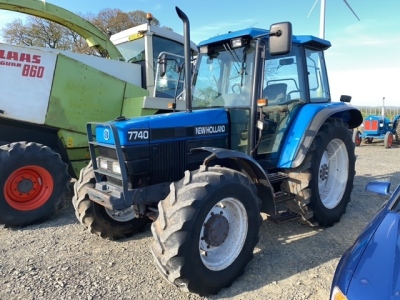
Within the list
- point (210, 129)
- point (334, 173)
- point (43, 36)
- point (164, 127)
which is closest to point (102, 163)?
point (164, 127)

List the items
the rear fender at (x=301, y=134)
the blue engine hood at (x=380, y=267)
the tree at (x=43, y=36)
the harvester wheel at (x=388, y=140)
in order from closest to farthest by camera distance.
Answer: the blue engine hood at (x=380, y=267) < the rear fender at (x=301, y=134) < the harvester wheel at (x=388, y=140) < the tree at (x=43, y=36)

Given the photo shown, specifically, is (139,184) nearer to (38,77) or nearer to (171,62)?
(38,77)

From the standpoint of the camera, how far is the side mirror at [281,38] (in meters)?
3.08

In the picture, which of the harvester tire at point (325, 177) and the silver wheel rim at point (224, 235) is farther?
the harvester tire at point (325, 177)

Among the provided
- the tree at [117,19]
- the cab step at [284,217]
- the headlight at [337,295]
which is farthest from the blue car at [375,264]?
the tree at [117,19]

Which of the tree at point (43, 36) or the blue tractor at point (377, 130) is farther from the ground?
the tree at point (43, 36)

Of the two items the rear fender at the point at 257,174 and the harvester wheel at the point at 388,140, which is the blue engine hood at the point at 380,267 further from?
the harvester wheel at the point at 388,140

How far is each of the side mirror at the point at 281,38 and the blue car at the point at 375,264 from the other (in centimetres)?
162

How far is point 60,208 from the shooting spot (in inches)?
189

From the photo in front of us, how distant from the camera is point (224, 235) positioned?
9.82ft

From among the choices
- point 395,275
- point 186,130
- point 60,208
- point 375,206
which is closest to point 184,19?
point 186,130

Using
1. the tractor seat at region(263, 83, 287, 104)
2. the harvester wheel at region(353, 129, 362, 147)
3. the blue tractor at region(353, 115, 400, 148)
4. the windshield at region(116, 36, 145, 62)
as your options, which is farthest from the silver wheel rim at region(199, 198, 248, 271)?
the harvester wheel at region(353, 129, 362, 147)

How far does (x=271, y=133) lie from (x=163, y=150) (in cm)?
141

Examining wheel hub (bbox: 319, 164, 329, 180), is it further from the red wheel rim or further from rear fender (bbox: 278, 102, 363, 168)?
the red wheel rim
